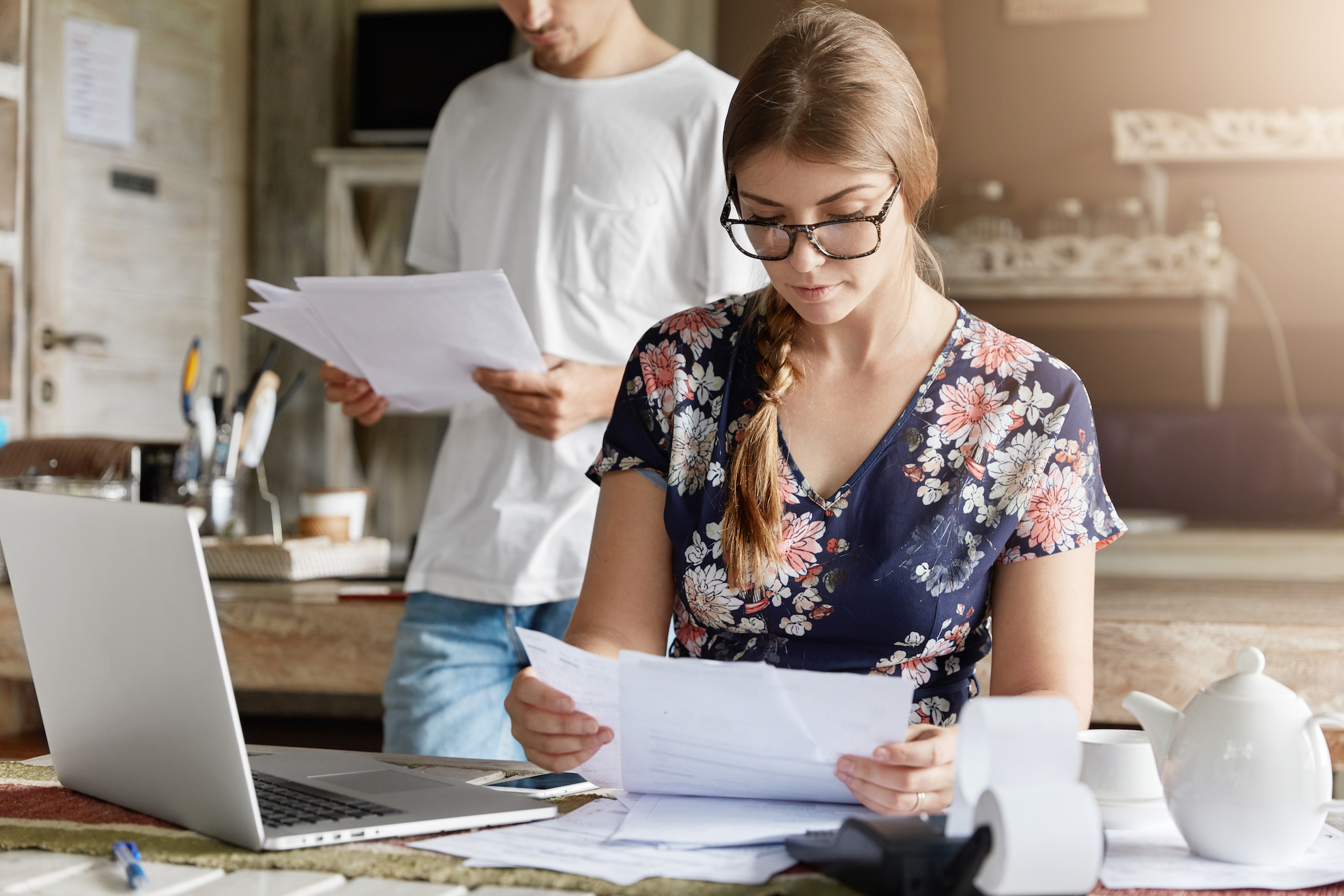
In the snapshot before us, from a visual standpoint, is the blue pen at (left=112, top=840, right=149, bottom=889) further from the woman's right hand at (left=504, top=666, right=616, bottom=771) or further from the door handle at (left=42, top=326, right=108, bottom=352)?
the door handle at (left=42, top=326, right=108, bottom=352)

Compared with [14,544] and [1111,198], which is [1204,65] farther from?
[14,544]

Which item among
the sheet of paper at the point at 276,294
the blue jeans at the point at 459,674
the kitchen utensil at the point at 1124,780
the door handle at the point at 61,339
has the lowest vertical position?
the blue jeans at the point at 459,674

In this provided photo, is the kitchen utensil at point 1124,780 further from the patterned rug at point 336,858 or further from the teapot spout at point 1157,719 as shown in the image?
the patterned rug at point 336,858

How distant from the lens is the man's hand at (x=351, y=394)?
62.0 inches

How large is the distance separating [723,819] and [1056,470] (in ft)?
1.52

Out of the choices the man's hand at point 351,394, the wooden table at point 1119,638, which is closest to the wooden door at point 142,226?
the wooden table at point 1119,638

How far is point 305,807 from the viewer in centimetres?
87

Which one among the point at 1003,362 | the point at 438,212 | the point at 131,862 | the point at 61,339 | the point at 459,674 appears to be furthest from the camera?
the point at 61,339

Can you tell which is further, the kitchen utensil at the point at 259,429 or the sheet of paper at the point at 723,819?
the kitchen utensil at the point at 259,429

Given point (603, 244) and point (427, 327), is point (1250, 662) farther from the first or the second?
point (603, 244)

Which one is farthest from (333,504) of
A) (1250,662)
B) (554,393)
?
(1250,662)

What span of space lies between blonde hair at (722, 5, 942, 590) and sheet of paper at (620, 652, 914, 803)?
0.26 metres

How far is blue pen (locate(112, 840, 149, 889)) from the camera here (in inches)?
28.8

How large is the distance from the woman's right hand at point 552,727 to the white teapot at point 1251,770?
16.0 inches
